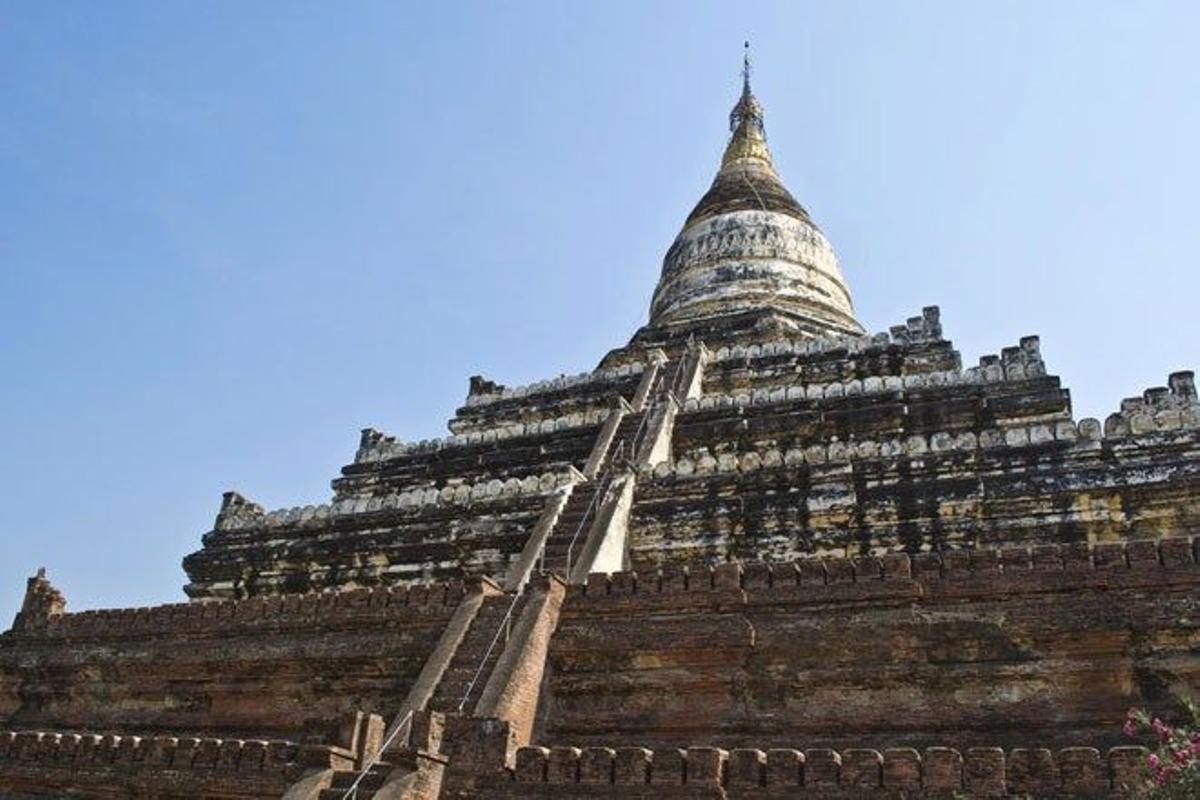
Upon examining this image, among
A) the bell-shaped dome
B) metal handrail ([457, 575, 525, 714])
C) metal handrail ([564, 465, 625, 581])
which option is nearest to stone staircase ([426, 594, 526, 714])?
metal handrail ([457, 575, 525, 714])

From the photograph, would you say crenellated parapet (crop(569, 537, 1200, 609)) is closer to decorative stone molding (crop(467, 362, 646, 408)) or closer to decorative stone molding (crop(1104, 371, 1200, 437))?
decorative stone molding (crop(1104, 371, 1200, 437))

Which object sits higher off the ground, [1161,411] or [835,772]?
[1161,411]

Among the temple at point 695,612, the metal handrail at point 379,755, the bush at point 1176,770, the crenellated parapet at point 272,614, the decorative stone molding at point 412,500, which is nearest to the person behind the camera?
the bush at point 1176,770

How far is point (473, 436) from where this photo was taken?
71.1 ft

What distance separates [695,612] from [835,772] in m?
3.85

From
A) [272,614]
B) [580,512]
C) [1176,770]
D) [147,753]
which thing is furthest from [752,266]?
[1176,770]

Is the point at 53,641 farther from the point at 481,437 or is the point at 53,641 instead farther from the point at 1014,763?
the point at 1014,763

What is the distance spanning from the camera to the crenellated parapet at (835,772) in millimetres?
7395

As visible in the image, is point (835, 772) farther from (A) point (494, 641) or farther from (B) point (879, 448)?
(B) point (879, 448)

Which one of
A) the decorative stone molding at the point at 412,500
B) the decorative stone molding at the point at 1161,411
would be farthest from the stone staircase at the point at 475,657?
the decorative stone molding at the point at 1161,411

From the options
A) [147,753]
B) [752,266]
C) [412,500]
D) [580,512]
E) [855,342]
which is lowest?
[147,753]

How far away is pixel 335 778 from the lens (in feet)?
30.1

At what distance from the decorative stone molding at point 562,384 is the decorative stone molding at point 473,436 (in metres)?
0.97

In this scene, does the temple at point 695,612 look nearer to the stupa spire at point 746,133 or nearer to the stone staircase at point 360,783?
the stone staircase at point 360,783
